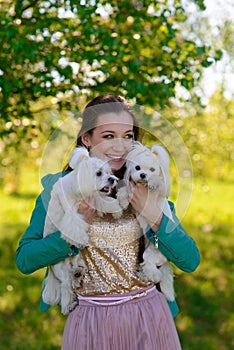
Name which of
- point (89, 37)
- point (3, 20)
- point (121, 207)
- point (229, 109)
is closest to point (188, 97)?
point (89, 37)

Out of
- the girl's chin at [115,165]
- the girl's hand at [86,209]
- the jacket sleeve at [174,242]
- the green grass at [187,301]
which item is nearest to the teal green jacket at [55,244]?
the jacket sleeve at [174,242]

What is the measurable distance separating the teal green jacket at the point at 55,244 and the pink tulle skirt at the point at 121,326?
8.3 inches

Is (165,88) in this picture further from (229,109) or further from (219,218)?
(219,218)

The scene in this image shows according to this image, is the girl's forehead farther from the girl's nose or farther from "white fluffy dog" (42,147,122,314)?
"white fluffy dog" (42,147,122,314)

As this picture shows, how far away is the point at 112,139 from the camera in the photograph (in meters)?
2.22

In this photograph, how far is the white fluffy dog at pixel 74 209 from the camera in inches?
80.8

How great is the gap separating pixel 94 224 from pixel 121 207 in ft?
0.42

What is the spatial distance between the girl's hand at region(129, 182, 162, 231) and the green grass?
2.41 m

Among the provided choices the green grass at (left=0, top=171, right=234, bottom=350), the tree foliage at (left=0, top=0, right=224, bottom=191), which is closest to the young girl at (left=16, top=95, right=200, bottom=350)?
the tree foliage at (left=0, top=0, right=224, bottom=191)

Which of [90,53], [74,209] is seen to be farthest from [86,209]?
[90,53]

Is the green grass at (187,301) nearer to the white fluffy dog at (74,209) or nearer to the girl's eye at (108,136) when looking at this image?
the white fluffy dog at (74,209)

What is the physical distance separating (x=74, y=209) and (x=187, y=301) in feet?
14.8

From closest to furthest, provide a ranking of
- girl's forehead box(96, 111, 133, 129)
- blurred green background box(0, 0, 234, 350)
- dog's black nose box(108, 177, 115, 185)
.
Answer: dog's black nose box(108, 177, 115, 185) < girl's forehead box(96, 111, 133, 129) < blurred green background box(0, 0, 234, 350)

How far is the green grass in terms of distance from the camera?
5402mm
